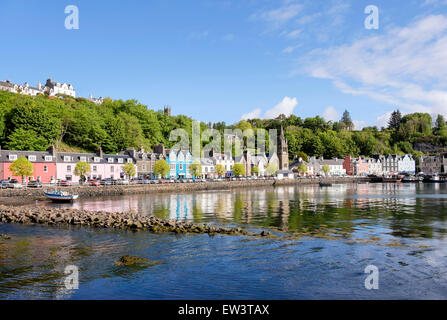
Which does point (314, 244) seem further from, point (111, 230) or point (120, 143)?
point (120, 143)

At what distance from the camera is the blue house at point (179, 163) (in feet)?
323

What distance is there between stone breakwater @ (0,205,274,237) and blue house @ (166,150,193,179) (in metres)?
65.5

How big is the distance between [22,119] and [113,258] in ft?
248

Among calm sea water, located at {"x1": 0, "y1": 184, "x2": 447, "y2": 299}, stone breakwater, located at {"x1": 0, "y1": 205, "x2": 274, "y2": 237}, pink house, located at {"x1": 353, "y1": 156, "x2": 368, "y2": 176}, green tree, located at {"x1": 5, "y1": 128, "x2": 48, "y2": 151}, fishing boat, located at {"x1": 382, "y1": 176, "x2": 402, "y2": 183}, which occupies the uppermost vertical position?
green tree, located at {"x1": 5, "y1": 128, "x2": 48, "y2": 151}

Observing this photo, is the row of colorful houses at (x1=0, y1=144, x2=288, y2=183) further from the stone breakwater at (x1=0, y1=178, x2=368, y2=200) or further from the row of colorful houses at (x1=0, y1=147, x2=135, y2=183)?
the stone breakwater at (x1=0, y1=178, x2=368, y2=200)

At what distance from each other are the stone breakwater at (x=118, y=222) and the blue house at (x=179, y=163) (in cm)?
6548

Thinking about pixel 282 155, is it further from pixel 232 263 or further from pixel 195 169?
pixel 232 263

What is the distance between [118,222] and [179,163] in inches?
2936

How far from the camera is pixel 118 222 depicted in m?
26.7

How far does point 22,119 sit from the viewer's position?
3179 inches

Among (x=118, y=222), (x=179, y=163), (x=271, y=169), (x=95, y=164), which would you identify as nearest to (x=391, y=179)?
(x=271, y=169)

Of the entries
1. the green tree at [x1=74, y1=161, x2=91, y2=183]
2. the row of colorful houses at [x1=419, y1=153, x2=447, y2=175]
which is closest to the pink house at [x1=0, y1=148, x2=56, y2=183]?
the green tree at [x1=74, y1=161, x2=91, y2=183]

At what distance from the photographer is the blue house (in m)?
98.5
